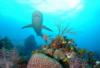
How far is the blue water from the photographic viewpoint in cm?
1318

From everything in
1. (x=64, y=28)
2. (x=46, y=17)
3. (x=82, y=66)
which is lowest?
(x=82, y=66)

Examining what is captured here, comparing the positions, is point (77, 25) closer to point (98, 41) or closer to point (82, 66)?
point (98, 41)

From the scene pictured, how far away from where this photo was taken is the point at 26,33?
1337cm

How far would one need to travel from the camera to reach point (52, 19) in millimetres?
13250

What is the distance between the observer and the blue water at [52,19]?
1318cm

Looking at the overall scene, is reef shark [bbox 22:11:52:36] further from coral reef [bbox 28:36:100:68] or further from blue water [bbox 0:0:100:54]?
coral reef [bbox 28:36:100:68]

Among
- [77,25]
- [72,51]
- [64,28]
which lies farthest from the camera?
[77,25]

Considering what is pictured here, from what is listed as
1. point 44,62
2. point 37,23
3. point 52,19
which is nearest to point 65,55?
point 44,62

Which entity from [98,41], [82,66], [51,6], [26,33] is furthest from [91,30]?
[82,66]

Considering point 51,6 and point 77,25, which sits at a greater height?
point 51,6

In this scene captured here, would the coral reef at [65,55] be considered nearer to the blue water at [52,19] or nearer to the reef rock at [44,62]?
the reef rock at [44,62]

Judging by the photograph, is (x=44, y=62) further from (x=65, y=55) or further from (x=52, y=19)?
(x=52, y=19)

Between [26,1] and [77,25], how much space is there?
2448 millimetres

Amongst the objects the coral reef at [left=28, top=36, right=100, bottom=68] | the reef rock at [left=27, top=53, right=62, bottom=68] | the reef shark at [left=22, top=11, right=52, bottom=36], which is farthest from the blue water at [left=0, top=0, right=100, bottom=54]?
the reef rock at [left=27, top=53, right=62, bottom=68]
